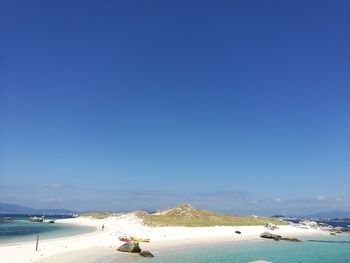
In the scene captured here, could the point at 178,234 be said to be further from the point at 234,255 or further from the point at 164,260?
the point at 164,260

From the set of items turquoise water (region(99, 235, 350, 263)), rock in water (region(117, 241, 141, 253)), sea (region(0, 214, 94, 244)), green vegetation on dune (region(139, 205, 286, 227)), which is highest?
green vegetation on dune (region(139, 205, 286, 227))

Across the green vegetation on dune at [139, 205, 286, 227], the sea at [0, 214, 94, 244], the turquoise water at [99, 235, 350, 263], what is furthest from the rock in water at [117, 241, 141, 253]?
the green vegetation on dune at [139, 205, 286, 227]

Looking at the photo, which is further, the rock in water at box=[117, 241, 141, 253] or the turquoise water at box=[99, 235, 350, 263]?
the rock in water at box=[117, 241, 141, 253]

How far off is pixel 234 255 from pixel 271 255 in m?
5.45

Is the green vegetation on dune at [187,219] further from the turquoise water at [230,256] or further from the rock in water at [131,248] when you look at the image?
the rock in water at [131,248]

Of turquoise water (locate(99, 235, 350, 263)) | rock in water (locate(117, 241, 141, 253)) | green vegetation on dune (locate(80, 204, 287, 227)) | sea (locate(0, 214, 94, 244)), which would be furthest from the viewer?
green vegetation on dune (locate(80, 204, 287, 227))

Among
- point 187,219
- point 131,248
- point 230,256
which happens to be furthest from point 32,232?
point 230,256

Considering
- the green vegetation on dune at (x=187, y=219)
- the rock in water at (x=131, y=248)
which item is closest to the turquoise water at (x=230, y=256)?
the rock in water at (x=131, y=248)

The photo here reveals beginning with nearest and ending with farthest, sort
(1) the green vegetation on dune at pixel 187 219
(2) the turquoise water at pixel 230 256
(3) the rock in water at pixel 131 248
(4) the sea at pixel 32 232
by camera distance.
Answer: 1. (2) the turquoise water at pixel 230 256
2. (3) the rock in water at pixel 131 248
3. (4) the sea at pixel 32 232
4. (1) the green vegetation on dune at pixel 187 219

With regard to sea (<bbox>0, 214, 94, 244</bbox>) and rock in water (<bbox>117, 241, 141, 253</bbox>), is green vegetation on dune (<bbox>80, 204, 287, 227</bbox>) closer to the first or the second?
sea (<bbox>0, 214, 94, 244</bbox>)

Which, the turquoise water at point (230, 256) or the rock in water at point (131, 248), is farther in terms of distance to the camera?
the rock in water at point (131, 248)

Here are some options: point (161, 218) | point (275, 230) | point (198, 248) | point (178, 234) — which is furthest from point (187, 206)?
point (198, 248)

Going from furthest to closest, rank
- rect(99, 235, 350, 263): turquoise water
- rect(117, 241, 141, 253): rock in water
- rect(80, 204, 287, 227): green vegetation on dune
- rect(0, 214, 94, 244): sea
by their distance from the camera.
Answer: rect(80, 204, 287, 227): green vegetation on dune
rect(0, 214, 94, 244): sea
rect(117, 241, 141, 253): rock in water
rect(99, 235, 350, 263): turquoise water

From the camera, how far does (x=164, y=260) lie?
36.9 meters
